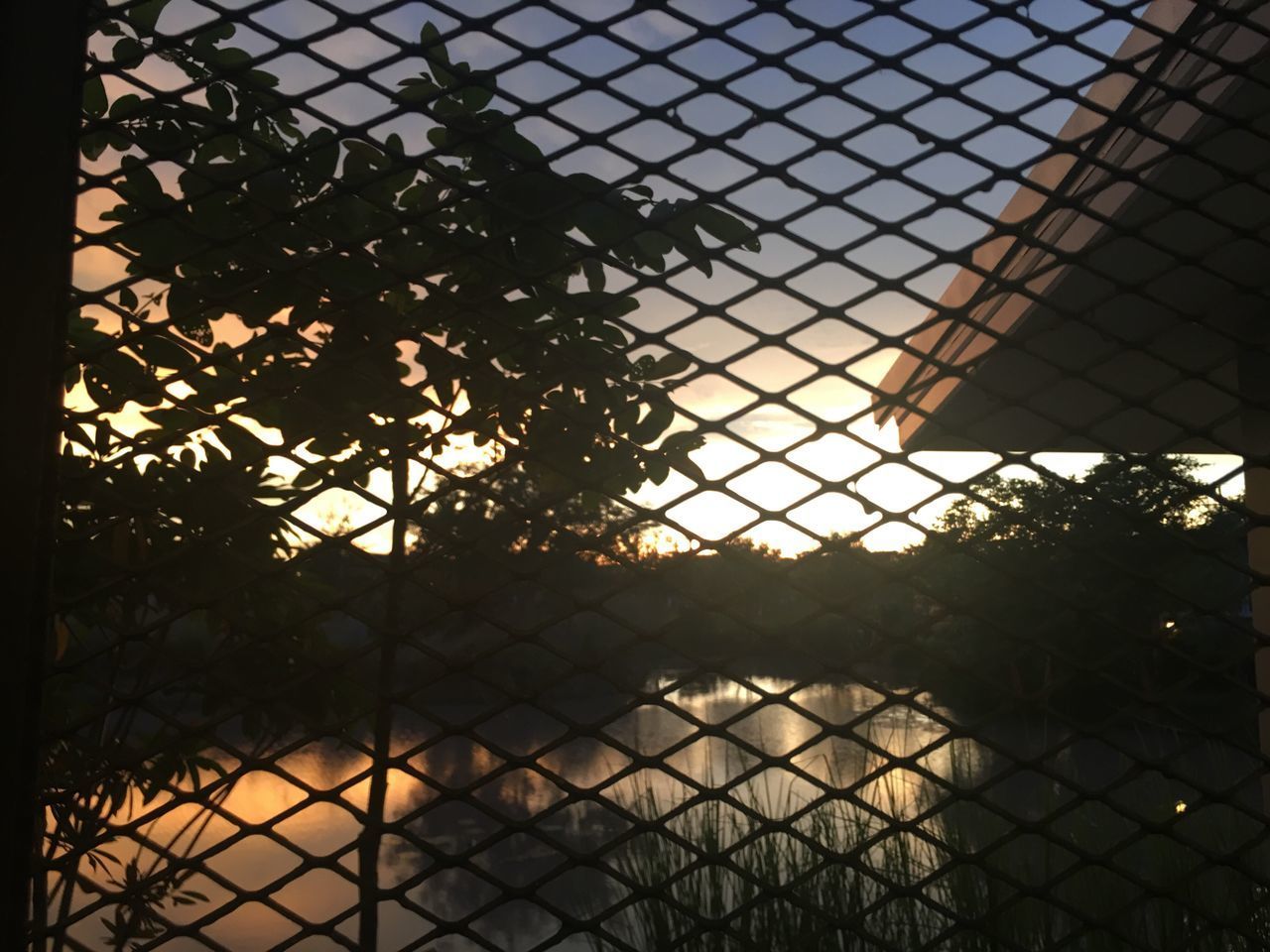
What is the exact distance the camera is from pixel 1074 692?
8688 millimetres

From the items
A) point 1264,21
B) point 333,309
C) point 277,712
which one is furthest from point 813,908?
point 277,712

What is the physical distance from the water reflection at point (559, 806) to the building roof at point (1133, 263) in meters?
0.43

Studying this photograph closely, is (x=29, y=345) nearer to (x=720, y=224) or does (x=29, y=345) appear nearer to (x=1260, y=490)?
(x=720, y=224)

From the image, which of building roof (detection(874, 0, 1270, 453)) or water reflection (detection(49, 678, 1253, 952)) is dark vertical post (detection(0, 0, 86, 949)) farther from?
building roof (detection(874, 0, 1270, 453))

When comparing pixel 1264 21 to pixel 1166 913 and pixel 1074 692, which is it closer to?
pixel 1166 913

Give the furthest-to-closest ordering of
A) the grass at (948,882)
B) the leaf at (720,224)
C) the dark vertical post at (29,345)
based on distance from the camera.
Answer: the grass at (948,882), the leaf at (720,224), the dark vertical post at (29,345)

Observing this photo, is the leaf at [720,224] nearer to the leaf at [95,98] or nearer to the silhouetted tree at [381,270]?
the silhouetted tree at [381,270]

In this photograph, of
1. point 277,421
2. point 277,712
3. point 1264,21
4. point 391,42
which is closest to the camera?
point 391,42

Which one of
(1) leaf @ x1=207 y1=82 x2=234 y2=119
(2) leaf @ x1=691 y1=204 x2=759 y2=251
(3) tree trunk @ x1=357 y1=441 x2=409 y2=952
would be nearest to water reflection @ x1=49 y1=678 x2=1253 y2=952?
→ (3) tree trunk @ x1=357 y1=441 x2=409 y2=952

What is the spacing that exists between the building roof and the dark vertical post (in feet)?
2.93

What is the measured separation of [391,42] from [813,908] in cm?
113

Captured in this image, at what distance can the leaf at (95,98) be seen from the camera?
1.62 metres

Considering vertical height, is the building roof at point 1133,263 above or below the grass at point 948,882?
above

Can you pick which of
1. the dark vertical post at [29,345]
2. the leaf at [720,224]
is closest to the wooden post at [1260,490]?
the leaf at [720,224]
